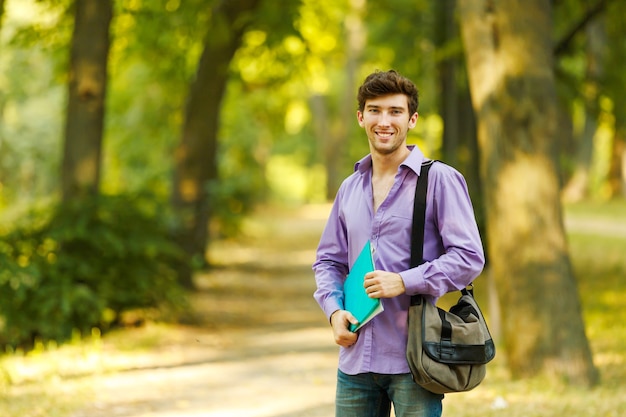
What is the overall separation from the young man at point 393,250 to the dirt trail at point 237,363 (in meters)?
4.46

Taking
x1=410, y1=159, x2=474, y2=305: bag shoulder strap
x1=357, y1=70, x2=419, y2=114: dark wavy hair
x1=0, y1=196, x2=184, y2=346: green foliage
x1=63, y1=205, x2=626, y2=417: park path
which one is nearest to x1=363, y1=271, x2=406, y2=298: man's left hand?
x1=410, y1=159, x2=474, y2=305: bag shoulder strap

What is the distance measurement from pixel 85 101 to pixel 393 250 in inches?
401

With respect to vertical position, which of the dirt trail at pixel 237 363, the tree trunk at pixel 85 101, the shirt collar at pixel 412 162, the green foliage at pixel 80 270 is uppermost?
the tree trunk at pixel 85 101

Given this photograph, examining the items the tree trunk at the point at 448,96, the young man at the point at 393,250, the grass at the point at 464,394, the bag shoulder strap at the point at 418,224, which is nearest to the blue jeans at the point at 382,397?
the young man at the point at 393,250

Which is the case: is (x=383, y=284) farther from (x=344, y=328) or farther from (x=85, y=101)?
(x=85, y=101)

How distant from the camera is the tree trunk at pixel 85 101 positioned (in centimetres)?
1348

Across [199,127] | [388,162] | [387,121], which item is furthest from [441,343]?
[199,127]

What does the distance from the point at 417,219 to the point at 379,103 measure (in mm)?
490

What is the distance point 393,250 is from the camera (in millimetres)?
4066

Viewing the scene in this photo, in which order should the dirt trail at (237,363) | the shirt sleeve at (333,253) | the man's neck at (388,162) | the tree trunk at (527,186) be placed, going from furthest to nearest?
the tree trunk at (527,186), the dirt trail at (237,363), the shirt sleeve at (333,253), the man's neck at (388,162)

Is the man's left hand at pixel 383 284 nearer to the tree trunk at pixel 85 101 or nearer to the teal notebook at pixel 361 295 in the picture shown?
the teal notebook at pixel 361 295

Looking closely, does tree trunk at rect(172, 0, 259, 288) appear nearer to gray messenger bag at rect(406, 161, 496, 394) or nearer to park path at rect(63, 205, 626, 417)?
park path at rect(63, 205, 626, 417)

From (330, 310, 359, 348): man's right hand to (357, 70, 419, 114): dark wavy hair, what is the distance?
861 mm

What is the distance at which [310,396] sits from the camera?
9492 mm
